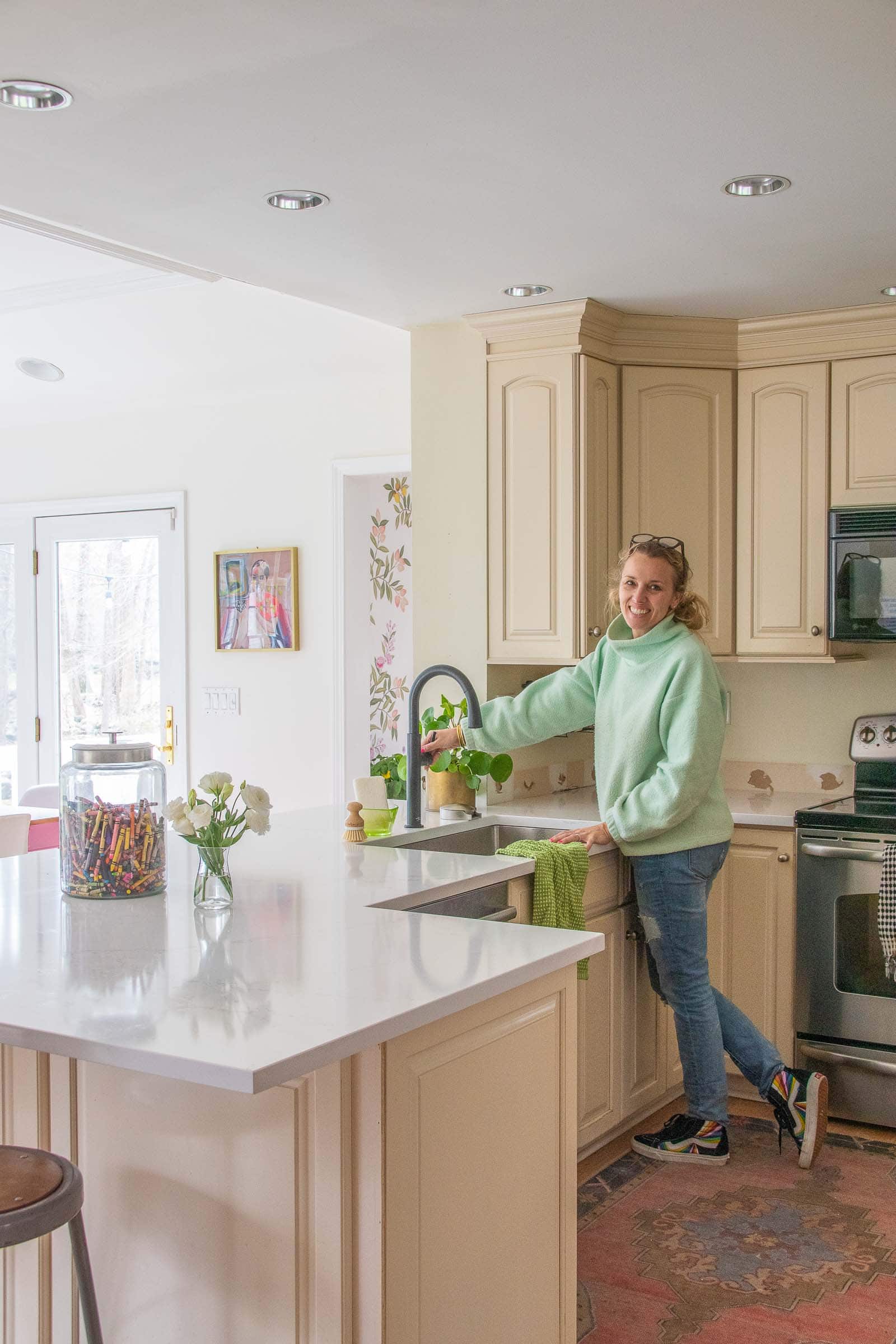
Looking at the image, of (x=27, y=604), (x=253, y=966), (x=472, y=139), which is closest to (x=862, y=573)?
(x=472, y=139)

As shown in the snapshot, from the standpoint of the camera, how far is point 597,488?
12.5 ft

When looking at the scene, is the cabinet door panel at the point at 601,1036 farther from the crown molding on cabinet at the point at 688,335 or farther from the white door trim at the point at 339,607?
the white door trim at the point at 339,607

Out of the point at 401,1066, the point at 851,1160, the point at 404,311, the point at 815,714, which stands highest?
the point at 404,311

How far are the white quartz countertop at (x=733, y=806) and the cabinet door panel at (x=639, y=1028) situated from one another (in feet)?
1.07

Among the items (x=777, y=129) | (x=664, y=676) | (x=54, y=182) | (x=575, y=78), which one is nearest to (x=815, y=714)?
(x=664, y=676)

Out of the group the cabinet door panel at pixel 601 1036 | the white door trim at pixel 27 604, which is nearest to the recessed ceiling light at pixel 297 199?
the cabinet door panel at pixel 601 1036

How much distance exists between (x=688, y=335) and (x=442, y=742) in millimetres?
1454

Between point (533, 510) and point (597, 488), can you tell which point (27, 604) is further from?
point (597, 488)

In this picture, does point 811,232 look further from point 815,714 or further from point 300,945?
point 300,945

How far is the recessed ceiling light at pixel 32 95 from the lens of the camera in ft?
7.27

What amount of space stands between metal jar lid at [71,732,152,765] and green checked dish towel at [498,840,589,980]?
0.97m

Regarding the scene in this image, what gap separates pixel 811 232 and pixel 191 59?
5.17 ft

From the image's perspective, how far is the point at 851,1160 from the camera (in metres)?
3.28

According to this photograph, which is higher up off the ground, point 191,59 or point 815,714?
point 191,59
